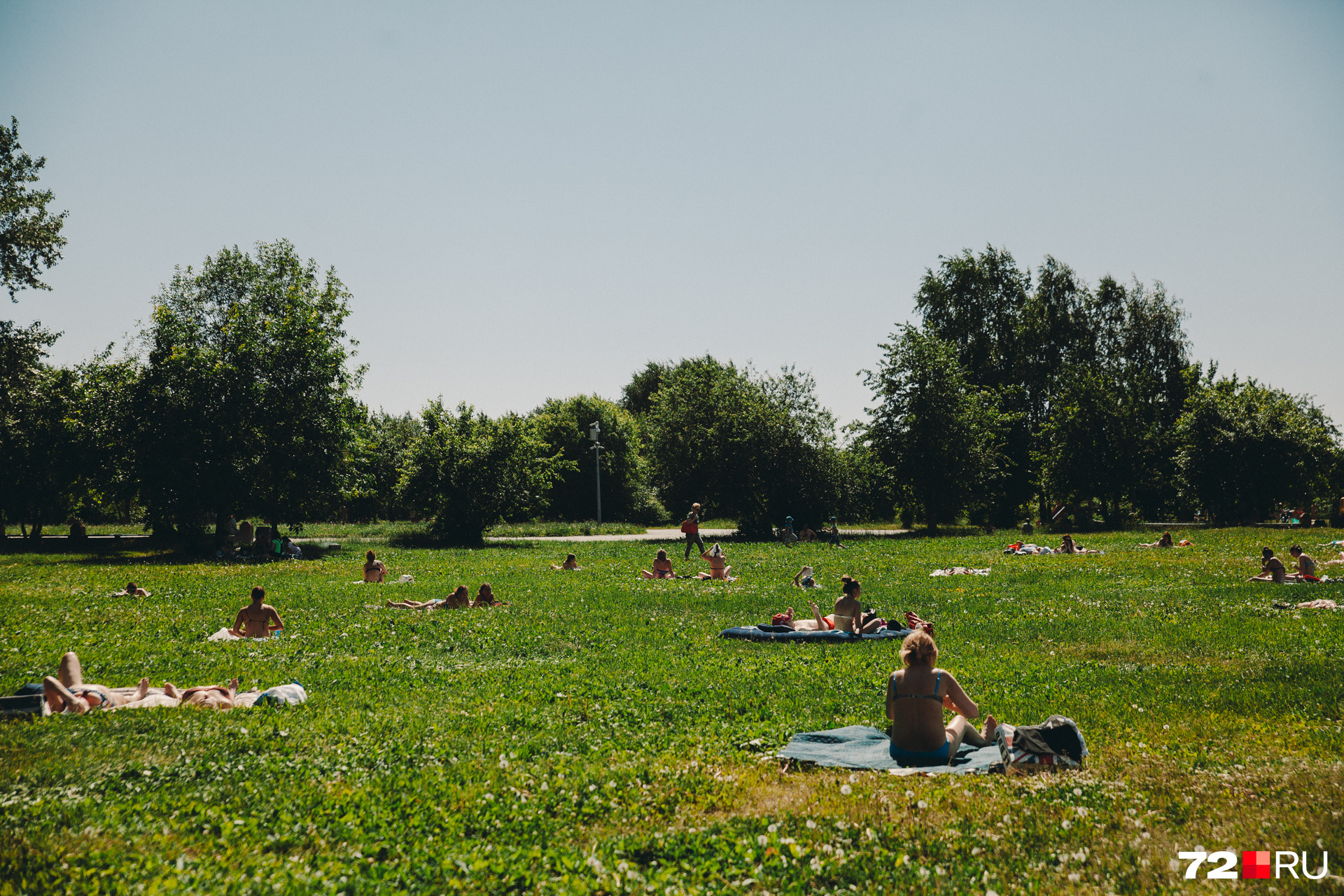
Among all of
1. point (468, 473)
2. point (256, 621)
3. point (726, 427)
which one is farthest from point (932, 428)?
point (256, 621)

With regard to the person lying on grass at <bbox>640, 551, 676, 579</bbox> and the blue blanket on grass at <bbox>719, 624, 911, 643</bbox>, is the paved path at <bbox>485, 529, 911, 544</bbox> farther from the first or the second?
the blue blanket on grass at <bbox>719, 624, 911, 643</bbox>

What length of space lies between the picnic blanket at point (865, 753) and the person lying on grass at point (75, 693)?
8.77 m

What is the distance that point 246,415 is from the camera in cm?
3884

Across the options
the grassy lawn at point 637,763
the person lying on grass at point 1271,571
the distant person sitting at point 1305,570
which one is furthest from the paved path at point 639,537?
the grassy lawn at point 637,763

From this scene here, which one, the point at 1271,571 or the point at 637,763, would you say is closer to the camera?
the point at 637,763

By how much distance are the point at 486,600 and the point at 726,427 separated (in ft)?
104

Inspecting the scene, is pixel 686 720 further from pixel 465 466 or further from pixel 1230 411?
pixel 1230 411

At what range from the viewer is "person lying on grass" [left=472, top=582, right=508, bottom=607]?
2105 cm

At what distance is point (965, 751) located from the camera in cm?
908

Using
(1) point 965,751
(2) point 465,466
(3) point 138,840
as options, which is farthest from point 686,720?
(2) point 465,466

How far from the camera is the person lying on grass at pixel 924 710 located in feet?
28.9

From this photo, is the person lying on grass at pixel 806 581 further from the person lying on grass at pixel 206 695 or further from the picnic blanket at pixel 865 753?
the person lying on grass at pixel 206 695

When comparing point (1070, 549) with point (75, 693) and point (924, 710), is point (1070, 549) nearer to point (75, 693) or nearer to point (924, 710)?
point (924, 710)

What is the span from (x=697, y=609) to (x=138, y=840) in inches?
580
